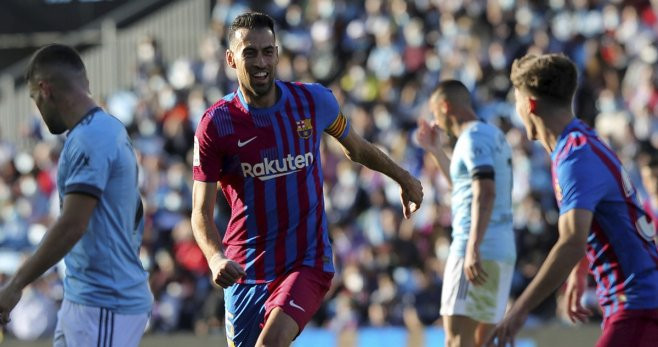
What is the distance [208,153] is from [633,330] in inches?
104

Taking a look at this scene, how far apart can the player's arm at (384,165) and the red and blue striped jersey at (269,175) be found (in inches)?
10.7

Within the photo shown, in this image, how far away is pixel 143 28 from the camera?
24.0 meters

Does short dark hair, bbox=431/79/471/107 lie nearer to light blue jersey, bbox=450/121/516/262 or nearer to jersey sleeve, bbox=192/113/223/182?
light blue jersey, bbox=450/121/516/262

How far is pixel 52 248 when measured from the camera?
20.6 ft

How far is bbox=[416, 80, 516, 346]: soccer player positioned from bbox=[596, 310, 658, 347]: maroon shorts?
115 inches

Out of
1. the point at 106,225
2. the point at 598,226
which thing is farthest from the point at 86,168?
the point at 598,226

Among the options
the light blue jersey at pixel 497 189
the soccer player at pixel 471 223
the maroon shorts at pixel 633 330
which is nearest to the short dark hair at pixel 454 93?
the soccer player at pixel 471 223

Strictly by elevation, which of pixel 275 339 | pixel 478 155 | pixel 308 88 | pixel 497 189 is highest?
pixel 308 88

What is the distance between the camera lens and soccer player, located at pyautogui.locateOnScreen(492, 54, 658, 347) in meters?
6.18

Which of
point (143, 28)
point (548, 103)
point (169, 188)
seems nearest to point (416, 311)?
point (169, 188)

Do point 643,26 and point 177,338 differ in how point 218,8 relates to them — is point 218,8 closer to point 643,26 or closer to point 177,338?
point 643,26

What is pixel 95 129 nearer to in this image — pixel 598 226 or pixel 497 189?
pixel 598 226

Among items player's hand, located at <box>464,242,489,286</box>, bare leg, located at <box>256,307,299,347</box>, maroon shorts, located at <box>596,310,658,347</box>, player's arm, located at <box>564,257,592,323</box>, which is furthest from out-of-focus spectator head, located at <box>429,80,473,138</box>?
maroon shorts, located at <box>596,310,658,347</box>

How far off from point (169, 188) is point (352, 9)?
4.49m
